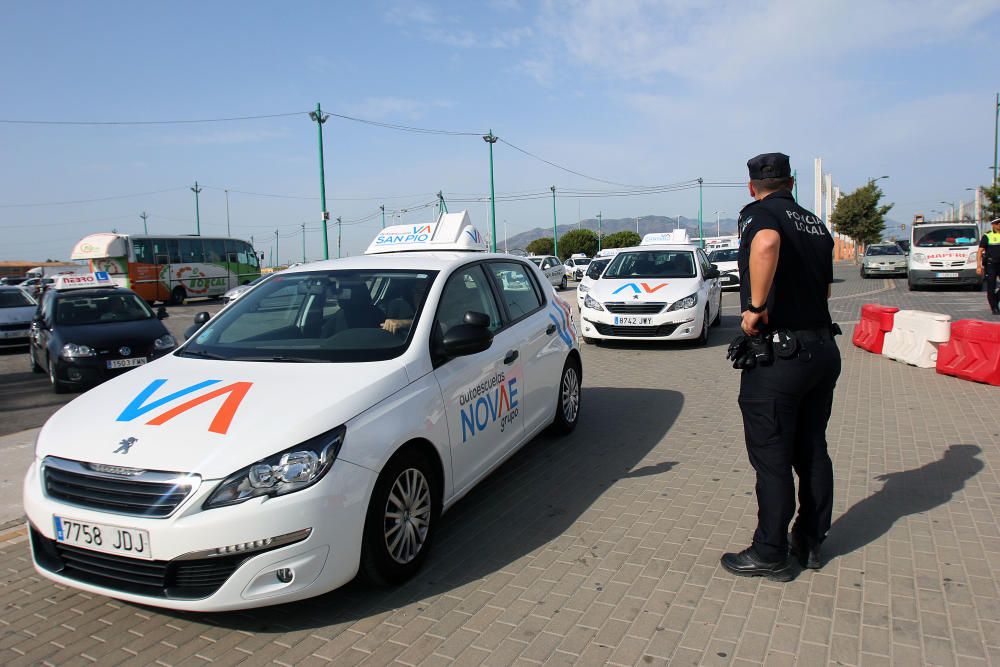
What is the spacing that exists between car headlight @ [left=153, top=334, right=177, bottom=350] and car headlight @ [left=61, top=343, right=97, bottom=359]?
762mm

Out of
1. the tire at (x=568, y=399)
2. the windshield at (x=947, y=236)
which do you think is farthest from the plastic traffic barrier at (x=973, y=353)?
the windshield at (x=947, y=236)

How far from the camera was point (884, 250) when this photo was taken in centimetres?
2959

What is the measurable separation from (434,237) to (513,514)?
3476mm

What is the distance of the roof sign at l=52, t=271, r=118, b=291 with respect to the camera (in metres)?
11.2

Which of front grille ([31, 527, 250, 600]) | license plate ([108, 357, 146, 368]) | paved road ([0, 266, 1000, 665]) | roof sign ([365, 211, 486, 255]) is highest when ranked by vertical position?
roof sign ([365, 211, 486, 255])

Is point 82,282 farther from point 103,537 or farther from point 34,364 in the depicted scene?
point 103,537

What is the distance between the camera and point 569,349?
6.07m

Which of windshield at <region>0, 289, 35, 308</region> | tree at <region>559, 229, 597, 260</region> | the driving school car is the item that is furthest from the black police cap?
tree at <region>559, 229, 597, 260</region>

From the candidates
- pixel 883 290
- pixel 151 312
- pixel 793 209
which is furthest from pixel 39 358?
pixel 883 290

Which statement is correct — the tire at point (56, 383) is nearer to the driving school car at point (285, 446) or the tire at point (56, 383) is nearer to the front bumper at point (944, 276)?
the driving school car at point (285, 446)

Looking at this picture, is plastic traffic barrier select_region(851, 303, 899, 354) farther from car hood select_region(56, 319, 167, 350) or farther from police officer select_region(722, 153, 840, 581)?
car hood select_region(56, 319, 167, 350)

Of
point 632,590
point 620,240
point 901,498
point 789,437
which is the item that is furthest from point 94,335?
point 620,240

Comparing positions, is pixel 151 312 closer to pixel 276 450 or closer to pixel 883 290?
pixel 276 450

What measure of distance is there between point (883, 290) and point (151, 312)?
849 inches
